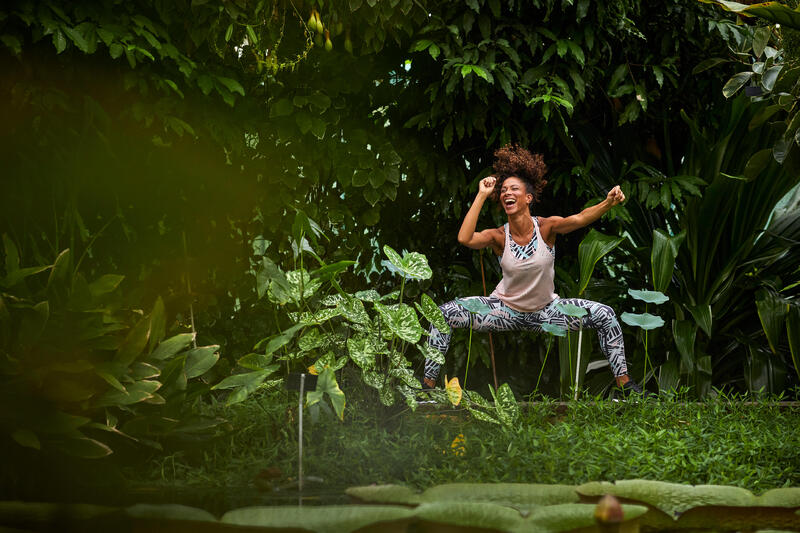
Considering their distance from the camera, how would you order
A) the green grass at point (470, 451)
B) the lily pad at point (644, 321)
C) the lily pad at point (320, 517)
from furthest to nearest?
the lily pad at point (644, 321) → the green grass at point (470, 451) → the lily pad at point (320, 517)

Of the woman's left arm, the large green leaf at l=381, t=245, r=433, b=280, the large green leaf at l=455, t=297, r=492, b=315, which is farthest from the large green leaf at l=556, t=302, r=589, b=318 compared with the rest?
the large green leaf at l=381, t=245, r=433, b=280

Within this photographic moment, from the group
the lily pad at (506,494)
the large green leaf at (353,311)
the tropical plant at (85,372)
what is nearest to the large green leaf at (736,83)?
the large green leaf at (353,311)

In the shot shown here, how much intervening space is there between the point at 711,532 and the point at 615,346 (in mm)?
1717

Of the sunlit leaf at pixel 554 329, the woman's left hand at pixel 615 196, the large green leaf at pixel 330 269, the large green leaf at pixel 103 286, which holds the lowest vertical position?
the sunlit leaf at pixel 554 329

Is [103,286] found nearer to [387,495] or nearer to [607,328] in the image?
[387,495]

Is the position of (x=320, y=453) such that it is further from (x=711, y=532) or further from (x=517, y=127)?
(x=517, y=127)

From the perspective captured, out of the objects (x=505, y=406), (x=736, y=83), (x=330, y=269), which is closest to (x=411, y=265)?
(x=330, y=269)

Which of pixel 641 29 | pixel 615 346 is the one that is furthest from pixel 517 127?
pixel 615 346

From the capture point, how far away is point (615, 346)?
117 inches

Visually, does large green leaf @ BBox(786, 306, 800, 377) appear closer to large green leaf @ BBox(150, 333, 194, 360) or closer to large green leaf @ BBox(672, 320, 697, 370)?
large green leaf @ BBox(672, 320, 697, 370)

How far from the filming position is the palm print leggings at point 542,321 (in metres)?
2.96

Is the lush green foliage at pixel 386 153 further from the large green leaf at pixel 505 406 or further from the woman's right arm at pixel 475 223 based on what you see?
the large green leaf at pixel 505 406

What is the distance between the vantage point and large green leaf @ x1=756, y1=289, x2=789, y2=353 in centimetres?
336

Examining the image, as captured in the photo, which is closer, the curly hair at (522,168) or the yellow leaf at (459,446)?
the yellow leaf at (459,446)
